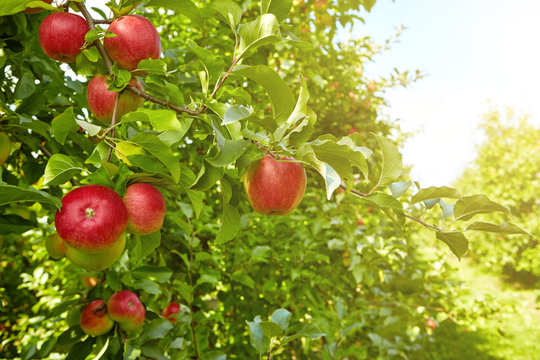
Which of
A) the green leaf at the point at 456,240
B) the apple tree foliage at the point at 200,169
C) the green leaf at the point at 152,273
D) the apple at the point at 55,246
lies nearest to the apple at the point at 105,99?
the apple tree foliage at the point at 200,169

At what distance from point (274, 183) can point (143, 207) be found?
0.29 m

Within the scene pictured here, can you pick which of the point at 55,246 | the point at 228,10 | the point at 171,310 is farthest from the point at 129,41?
the point at 171,310

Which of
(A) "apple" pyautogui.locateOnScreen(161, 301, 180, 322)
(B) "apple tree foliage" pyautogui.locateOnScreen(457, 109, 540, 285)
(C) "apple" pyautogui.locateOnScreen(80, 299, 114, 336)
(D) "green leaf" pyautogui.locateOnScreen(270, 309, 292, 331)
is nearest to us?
(D) "green leaf" pyautogui.locateOnScreen(270, 309, 292, 331)

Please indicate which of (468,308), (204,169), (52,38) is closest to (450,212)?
(204,169)

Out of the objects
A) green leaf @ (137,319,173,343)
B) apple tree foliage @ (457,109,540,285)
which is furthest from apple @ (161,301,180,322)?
apple tree foliage @ (457,109,540,285)

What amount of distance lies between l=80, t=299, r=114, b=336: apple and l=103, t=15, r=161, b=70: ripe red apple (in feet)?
2.81

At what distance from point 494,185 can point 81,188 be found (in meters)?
12.7

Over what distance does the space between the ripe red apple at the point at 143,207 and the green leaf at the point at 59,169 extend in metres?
0.11

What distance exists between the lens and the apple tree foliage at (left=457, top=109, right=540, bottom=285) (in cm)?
945

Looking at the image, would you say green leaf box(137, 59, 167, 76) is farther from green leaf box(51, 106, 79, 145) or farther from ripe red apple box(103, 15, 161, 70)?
green leaf box(51, 106, 79, 145)

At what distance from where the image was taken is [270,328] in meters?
0.98

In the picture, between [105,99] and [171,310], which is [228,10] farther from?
[171,310]

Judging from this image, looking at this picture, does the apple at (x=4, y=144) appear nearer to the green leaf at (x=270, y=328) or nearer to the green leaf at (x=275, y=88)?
the green leaf at (x=275, y=88)

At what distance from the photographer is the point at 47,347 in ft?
4.97
